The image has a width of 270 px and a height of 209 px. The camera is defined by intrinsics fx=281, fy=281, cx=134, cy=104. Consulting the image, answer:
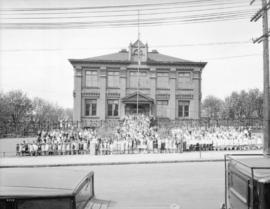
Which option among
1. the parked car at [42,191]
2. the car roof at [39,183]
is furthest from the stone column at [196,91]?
the parked car at [42,191]

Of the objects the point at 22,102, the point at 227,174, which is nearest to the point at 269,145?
the point at 227,174

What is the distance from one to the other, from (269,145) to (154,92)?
27.8m

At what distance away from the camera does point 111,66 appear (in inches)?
1602

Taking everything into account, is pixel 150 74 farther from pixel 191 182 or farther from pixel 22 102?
pixel 22 102

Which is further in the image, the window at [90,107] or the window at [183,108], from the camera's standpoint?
the window at [183,108]

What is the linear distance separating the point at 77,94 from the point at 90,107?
260cm

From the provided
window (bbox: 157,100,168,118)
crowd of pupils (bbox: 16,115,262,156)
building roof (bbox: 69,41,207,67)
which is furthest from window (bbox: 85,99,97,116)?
crowd of pupils (bbox: 16,115,262,156)

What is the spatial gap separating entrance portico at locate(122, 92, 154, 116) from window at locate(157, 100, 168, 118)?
58.4 inches

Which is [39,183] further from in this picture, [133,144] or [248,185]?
[133,144]

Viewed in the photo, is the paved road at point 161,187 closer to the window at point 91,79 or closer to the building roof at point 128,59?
the window at point 91,79

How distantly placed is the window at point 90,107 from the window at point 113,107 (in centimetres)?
202

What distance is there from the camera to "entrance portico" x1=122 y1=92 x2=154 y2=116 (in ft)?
129

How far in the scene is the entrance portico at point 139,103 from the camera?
39281 mm

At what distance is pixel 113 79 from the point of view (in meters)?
41.0
